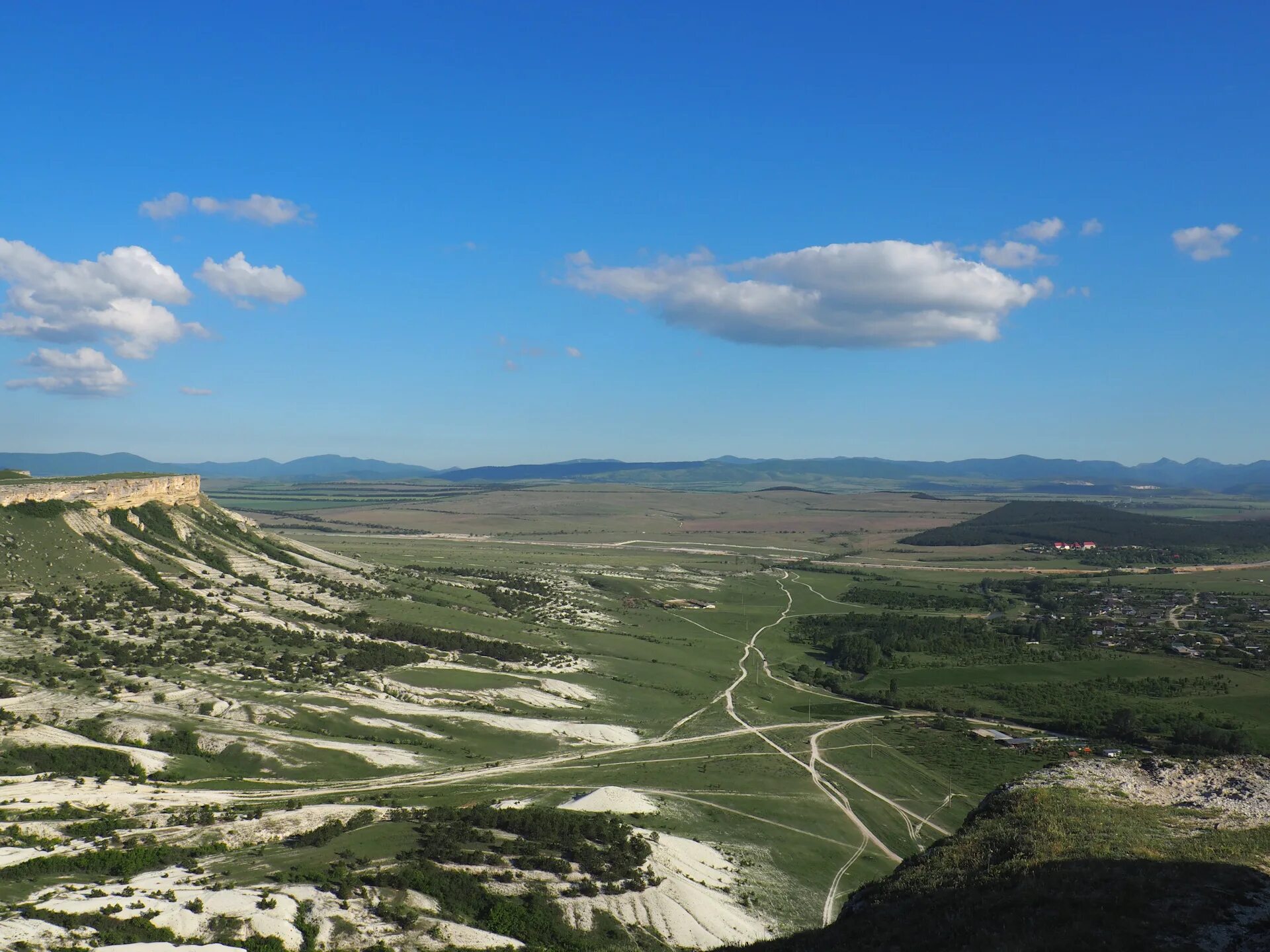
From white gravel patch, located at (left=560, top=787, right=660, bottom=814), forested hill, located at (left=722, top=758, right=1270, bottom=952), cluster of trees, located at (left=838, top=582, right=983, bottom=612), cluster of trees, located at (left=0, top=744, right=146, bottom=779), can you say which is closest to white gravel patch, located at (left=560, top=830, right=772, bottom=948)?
white gravel patch, located at (left=560, top=787, right=660, bottom=814)

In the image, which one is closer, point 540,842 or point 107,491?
point 540,842

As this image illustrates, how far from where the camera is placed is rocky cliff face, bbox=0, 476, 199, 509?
87.9 meters

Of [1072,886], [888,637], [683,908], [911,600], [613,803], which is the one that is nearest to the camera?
[1072,886]

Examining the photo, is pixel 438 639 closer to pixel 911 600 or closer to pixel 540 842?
pixel 540 842

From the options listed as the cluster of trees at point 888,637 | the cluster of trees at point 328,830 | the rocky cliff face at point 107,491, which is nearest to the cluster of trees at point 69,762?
the cluster of trees at point 328,830

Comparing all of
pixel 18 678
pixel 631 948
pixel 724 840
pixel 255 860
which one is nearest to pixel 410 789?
pixel 255 860

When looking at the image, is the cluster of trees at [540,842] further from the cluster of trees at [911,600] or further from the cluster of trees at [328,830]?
the cluster of trees at [911,600]

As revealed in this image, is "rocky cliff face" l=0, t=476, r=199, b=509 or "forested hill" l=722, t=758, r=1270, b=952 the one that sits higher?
"rocky cliff face" l=0, t=476, r=199, b=509

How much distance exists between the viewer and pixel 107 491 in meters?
96.0

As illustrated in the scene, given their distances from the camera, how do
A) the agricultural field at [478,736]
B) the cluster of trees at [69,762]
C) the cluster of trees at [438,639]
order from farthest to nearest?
the cluster of trees at [438,639], the cluster of trees at [69,762], the agricultural field at [478,736]

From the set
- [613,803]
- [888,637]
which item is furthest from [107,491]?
[888,637]

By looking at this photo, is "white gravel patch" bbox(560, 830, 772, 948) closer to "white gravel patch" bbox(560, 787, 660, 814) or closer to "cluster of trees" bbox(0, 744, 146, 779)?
"white gravel patch" bbox(560, 787, 660, 814)

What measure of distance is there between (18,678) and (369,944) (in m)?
43.2

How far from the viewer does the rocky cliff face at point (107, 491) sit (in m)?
87.9
